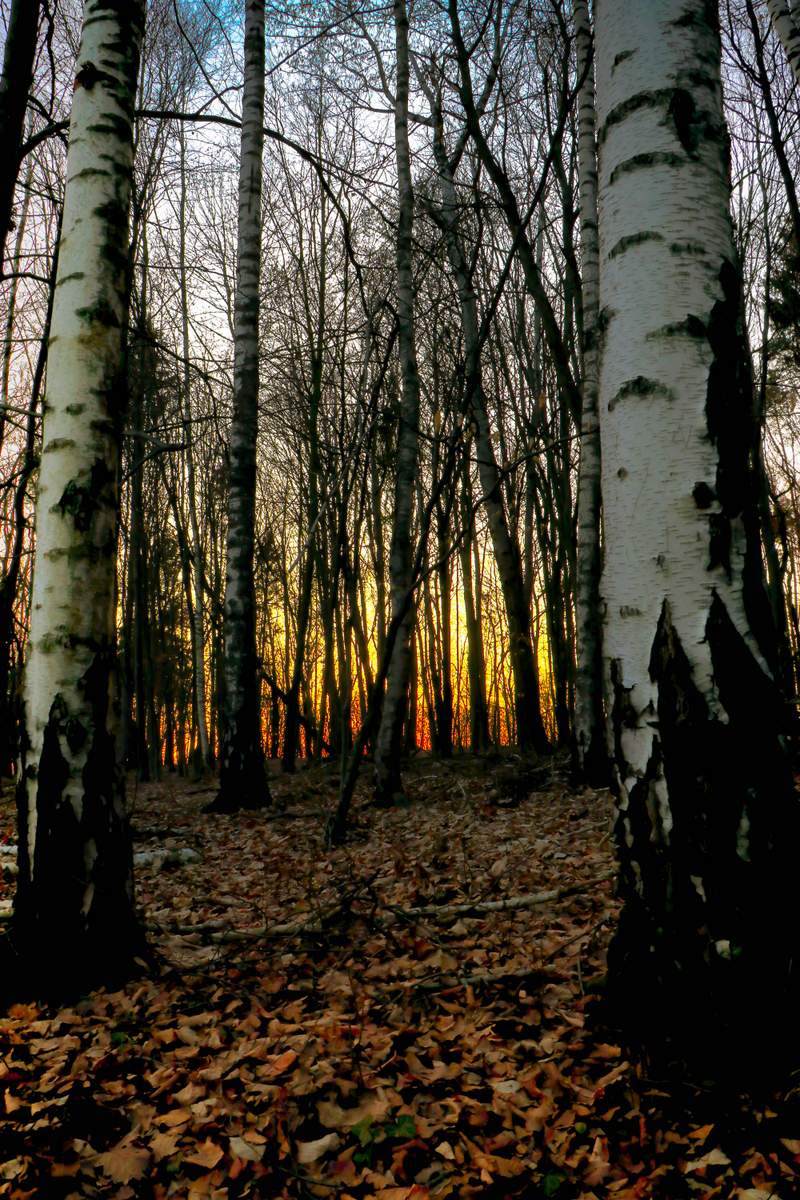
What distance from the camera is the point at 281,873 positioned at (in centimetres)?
509

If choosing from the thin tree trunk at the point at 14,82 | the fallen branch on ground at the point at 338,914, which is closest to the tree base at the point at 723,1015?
the fallen branch on ground at the point at 338,914

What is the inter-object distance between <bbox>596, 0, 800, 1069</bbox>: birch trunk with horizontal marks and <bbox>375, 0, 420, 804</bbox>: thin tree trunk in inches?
229

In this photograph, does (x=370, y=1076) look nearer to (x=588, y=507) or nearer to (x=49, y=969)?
(x=49, y=969)

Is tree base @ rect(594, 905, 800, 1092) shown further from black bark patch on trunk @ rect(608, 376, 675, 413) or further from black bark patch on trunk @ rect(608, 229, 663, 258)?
black bark patch on trunk @ rect(608, 229, 663, 258)

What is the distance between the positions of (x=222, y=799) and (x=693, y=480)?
709 centimetres

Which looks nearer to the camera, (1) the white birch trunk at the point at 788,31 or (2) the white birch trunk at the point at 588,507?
(1) the white birch trunk at the point at 788,31

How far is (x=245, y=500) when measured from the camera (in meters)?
8.23

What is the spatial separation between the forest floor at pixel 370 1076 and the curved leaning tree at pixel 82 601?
33cm

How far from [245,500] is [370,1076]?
6822 mm

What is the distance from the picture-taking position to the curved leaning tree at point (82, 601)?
2713mm

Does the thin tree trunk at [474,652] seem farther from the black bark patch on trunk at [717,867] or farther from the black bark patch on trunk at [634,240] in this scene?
the black bark patch on trunk at [717,867]

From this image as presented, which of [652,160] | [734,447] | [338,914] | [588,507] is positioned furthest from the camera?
[588,507]

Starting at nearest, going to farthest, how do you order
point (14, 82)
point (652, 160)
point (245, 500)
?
1. point (652, 160)
2. point (14, 82)
3. point (245, 500)

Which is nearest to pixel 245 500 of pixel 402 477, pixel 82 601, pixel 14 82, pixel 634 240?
pixel 402 477
